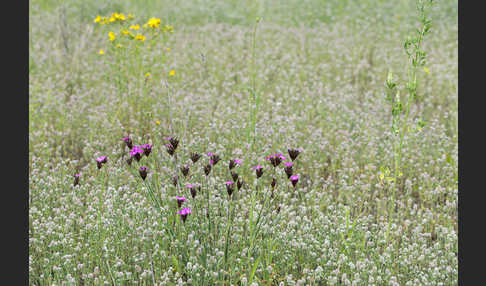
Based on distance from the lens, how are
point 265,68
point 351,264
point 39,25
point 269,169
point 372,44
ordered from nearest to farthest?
point 351,264 → point 269,169 → point 265,68 → point 372,44 → point 39,25

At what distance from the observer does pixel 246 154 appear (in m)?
4.43

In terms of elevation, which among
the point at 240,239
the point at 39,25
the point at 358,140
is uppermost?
the point at 39,25

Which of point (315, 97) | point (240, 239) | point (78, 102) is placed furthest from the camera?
point (315, 97)

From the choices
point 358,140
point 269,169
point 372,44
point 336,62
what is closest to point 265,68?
point 336,62

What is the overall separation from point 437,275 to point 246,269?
110 cm

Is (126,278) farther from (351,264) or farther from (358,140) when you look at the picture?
(358,140)

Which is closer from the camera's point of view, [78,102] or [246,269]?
[246,269]

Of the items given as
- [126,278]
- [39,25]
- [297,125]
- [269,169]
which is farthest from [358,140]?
[39,25]

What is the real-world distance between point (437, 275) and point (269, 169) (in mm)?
1795

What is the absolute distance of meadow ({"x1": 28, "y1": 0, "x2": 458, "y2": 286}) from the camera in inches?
126

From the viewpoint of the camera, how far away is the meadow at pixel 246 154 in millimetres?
3207

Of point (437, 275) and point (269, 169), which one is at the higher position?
point (269, 169)

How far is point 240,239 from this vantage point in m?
3.24

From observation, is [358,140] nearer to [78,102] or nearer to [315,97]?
[315,97]
